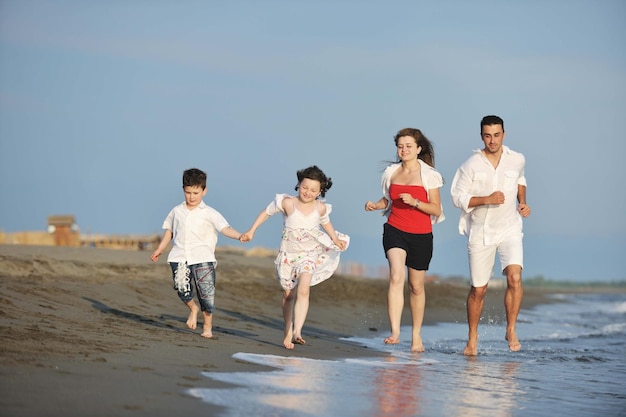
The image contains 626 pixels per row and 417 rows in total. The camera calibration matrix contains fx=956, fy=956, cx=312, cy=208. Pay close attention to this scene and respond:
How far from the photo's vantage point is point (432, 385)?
661cm

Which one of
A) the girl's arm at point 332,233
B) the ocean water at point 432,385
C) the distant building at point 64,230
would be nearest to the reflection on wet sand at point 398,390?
the ocean water at point 432,385

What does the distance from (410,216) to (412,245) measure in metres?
0.28

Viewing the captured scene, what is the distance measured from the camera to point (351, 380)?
6.59 metres

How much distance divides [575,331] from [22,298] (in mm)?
9889

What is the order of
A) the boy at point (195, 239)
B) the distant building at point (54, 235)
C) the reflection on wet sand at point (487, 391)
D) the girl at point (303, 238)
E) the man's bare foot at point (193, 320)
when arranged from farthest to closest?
the distant building at point (54, 235)
the man's bare foot at point (193, 320)
the boy at point (195, 239)
the girl at point (303, 238)
the reflection on wet sand at point (487, 391)

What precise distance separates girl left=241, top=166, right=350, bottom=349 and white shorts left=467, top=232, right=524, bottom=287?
1.27m

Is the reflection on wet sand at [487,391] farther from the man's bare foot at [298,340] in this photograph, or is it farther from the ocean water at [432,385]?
the man's bare foot at [298,340]

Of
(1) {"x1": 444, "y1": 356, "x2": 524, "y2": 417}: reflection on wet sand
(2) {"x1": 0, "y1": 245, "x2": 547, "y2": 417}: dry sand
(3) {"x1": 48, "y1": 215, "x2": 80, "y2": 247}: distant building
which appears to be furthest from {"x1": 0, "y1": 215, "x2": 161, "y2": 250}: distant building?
(1) {"x1": 444, "y1": 356, "x2": 524, "y2": 417}: reflection on wet sand

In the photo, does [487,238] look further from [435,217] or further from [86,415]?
[86,415]

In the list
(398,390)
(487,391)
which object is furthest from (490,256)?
(398,390)

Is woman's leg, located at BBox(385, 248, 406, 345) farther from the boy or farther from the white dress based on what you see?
the boy

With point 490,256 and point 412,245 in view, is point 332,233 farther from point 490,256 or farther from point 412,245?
point 490,256

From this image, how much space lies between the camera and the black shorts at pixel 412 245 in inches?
364

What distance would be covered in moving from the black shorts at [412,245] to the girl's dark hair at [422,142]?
780mm
